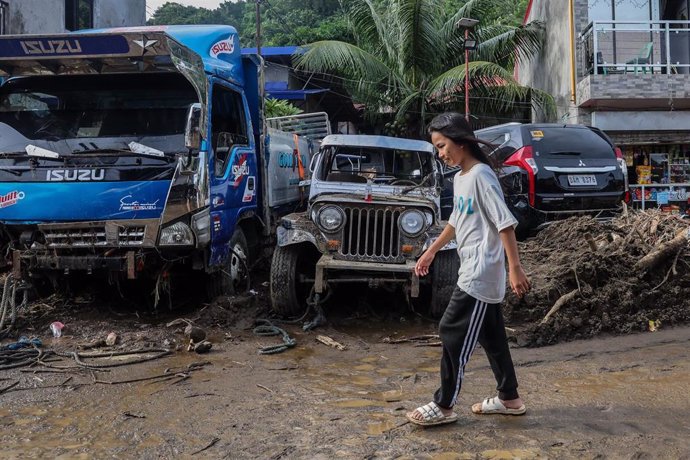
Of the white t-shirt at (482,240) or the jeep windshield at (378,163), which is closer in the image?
the white t-shirt at (482,240)

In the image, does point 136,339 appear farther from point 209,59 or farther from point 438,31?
point 438,31

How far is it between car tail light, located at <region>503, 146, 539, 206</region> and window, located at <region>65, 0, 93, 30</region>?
11428mm

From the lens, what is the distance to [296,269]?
6293 millimetres

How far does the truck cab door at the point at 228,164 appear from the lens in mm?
6316

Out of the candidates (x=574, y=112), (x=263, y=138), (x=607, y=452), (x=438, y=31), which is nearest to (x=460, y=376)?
(x=607, y=452)

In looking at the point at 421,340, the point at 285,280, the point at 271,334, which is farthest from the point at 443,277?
the point at 271,334

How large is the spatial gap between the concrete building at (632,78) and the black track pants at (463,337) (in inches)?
399

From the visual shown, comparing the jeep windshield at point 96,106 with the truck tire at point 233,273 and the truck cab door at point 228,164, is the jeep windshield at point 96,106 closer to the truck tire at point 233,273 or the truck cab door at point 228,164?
the truck cab door at point 228,164

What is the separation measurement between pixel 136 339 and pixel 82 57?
2.54m

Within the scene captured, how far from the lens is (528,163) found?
8.41 meters

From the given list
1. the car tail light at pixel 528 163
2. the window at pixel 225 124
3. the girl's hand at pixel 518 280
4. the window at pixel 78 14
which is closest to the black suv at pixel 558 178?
the car tail light at pixel 528 163

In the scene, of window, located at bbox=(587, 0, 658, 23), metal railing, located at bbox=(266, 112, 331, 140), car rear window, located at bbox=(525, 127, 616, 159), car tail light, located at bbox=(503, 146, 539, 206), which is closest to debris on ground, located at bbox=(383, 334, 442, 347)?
car tail light, located at bbox=(503, 146, 539, 206)

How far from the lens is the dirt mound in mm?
5617

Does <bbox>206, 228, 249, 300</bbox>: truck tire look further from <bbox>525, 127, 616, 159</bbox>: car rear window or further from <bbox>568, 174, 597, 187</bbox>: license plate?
<bbox>568, 174, 597, 187</bbox>: license plate
